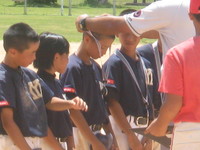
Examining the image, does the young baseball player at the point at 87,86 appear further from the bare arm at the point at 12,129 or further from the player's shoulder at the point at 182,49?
the player's shoulder at the point at 182,49

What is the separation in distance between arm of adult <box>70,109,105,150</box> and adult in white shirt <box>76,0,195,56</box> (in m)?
0.76

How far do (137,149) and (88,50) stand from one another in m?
0.94

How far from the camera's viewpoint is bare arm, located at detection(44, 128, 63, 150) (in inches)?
155

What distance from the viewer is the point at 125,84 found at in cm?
460

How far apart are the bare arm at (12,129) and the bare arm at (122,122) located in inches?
46.2

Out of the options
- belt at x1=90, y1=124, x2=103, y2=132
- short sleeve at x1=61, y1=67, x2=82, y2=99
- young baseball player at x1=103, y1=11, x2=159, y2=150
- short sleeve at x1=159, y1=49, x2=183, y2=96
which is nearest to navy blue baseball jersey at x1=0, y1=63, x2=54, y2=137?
short sleeve at x1=61, y1=67, x2=82, y2=99

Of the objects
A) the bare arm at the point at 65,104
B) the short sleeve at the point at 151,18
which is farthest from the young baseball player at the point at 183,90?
the bare arm at the point at 65,104

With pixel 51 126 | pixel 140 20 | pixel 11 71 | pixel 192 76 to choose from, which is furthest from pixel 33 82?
pixel 192 76

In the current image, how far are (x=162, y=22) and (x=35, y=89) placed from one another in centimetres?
98

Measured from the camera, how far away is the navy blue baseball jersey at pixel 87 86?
13.8 ft

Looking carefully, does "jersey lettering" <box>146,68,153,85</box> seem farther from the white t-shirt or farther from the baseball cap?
the baseball cap

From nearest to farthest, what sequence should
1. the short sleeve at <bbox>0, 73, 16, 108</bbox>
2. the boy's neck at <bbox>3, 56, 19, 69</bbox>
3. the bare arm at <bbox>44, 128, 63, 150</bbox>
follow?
the short sleeve at <bbox>0, 73, 16, 108</bbox> < the boy's neck at <bbox>3, 56, 19, 69</bbox> < the bare arm at <bbox>44, 128, 63, 150</bbox>

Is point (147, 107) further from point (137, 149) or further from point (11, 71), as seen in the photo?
point (11, 71)

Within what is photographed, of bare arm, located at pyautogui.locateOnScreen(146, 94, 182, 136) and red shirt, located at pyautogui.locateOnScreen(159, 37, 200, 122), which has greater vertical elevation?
red shirt, located at pyautogui.locateOnScreen(159, 37, 200, 122)
